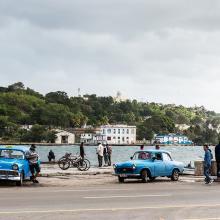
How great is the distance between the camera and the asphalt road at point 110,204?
14820mm

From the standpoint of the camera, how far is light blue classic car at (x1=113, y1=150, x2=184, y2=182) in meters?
28.9

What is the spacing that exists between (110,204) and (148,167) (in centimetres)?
1187

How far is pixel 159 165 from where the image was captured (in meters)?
30.0

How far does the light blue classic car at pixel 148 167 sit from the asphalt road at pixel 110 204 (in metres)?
5.20

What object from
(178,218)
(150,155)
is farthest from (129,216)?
(150,155)

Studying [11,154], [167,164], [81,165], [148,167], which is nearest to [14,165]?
[11,154]

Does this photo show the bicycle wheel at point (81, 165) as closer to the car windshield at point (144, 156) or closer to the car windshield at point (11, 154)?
the car windshield at point (144, 156)

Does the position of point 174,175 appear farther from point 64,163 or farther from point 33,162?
point 64,163

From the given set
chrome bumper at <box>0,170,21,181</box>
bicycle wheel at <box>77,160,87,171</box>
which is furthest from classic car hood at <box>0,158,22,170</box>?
bicycle wheel at <box>77,160,87,171</box>

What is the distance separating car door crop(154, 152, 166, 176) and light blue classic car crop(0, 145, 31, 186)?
6317mm

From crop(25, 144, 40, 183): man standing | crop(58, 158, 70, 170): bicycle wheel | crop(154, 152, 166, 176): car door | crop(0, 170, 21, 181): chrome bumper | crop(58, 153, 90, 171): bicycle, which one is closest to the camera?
crop(0, 170, 21, 181): chrome bumper

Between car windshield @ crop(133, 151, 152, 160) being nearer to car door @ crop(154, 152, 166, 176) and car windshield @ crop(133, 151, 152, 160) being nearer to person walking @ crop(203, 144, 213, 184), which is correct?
car door @ crop(154, 152, 166, 176)

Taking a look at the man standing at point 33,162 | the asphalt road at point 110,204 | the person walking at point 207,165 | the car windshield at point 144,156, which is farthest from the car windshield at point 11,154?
the person walking at point 207,165

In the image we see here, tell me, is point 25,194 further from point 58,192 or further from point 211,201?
point 211,201
